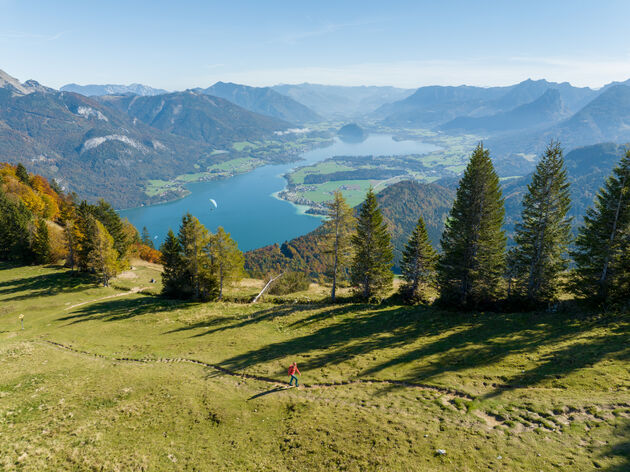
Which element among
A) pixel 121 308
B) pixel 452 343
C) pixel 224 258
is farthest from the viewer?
pixel 224 258

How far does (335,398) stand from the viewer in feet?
77.2

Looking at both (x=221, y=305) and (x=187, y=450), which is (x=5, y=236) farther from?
(x=187, y=450)

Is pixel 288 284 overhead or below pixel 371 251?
below

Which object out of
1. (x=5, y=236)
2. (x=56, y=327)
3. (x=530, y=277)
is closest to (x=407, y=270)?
(x=530, y=277)

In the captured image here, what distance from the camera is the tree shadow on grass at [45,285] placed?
57812 mm

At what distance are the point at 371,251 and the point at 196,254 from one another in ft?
96.7

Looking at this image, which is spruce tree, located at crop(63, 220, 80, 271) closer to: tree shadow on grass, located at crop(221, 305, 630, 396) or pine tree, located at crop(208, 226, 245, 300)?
pine tree, located at crop(208, 226, 245, 300)

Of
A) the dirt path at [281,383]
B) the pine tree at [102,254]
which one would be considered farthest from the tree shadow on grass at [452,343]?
the pine tree at [102,254]

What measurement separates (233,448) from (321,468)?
226 inches

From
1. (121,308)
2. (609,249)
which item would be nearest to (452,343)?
(609,249)

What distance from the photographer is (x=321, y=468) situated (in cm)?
1644

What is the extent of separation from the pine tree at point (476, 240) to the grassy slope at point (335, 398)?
13.6 feet

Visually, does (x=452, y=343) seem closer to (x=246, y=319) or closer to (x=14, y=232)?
(x=246, y=319)

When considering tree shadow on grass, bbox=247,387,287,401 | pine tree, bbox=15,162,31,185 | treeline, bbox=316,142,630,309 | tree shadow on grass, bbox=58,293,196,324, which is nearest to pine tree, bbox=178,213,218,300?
tree shadow on grass, bbox=58,293,196,324
